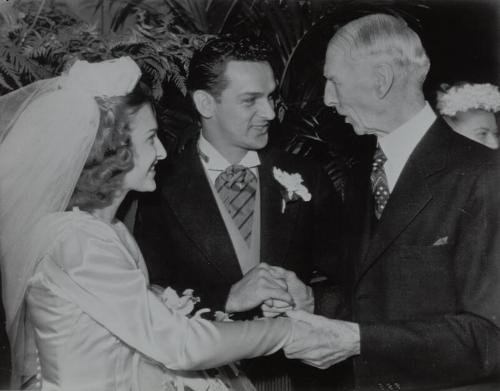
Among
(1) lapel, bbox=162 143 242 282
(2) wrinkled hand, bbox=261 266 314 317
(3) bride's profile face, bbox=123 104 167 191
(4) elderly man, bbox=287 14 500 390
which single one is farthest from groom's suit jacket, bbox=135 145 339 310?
(3) bride's profile face, bbox=123 104 167 191

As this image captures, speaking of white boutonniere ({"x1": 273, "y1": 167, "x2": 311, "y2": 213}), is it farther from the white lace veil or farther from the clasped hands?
the white lace veil

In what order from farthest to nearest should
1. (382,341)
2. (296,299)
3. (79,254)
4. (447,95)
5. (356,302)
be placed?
(447,95)
(296,299)
(356,302)
(382,341)
(79,254)

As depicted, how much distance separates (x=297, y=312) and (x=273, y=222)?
50 cm

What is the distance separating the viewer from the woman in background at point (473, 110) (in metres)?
2.98

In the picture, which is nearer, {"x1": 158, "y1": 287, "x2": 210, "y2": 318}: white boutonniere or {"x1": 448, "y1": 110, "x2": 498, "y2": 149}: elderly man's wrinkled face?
{"x1": 158, "y1": 287, "x2": 210, "y2": 318}: white boutonniere

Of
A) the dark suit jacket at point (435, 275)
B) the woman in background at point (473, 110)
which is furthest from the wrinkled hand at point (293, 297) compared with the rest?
the woman in background at point (473, 110)

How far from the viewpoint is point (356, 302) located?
7.50ft

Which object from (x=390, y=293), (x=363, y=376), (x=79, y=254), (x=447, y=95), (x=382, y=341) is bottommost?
(x=363, y=376)

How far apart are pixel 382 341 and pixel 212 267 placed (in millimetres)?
825

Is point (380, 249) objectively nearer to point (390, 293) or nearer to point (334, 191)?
point (390, 293)

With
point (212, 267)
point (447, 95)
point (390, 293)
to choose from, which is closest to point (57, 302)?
point (212, 267)

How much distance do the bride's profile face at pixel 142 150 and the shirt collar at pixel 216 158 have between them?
0.50 meters

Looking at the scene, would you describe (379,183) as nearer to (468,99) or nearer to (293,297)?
(293,297)

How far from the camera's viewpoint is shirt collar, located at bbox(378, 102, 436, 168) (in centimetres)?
218
